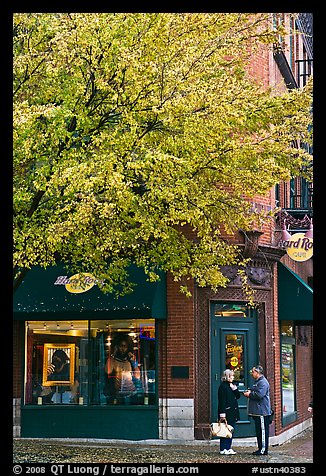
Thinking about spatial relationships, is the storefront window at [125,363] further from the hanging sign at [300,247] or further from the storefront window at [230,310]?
the hanging sign at [300,247]

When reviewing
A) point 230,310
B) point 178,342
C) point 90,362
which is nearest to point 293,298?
point 230,310

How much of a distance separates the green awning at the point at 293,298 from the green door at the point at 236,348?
109 centimetres

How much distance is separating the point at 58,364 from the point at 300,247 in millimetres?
6406

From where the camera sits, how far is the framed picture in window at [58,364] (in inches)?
731

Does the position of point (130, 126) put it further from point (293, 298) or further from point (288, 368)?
point (288, 368)

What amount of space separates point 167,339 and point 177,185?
552cm

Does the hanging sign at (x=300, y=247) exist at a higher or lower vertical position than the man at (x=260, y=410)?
higher

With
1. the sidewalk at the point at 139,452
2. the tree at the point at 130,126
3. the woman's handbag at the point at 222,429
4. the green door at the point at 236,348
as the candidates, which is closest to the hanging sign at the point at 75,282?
the tree at the point at 130,126

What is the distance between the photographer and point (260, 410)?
52.1 ft

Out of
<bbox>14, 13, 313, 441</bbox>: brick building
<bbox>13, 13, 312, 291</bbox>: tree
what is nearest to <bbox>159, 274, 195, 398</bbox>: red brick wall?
<bbox>14, 13, 313, 441</bbox>: brick building

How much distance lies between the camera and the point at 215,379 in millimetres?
17844

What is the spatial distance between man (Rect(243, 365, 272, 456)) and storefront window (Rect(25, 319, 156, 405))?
2.77 metres
